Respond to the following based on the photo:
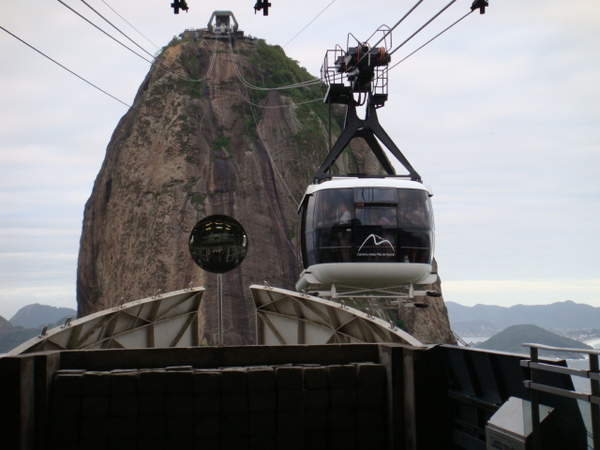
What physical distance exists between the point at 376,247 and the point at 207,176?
3379 cm

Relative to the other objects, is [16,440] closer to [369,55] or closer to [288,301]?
[288,301]

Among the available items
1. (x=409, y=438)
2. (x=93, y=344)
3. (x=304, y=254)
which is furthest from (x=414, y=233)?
(x=409, y=438)

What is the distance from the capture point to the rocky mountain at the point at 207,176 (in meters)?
45.9

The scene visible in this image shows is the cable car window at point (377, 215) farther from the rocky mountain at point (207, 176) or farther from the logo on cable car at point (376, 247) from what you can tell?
the rocky mountain at point (207, 176)

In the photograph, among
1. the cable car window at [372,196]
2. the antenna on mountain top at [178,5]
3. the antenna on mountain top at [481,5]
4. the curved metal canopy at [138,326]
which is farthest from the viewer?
the cable car window at [372,196]

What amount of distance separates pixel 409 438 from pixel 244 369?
1638mm

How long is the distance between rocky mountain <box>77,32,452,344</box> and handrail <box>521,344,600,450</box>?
1415 inches

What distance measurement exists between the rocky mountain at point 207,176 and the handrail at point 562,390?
35.9 meters

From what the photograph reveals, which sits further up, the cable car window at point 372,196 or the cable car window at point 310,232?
the cable car window at point 372,196

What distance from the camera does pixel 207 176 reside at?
4966 centimetres

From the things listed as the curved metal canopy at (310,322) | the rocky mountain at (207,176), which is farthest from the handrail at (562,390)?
the rocky mountain at (207,176)

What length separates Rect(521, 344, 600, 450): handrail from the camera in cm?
411

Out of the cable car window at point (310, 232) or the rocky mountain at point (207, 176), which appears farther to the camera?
the rocky mountain at point (207, 176)

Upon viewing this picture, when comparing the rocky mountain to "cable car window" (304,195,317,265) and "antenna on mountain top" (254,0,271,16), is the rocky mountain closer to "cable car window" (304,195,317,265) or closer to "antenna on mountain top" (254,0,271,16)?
"cable car window" (304,195,317,265)
